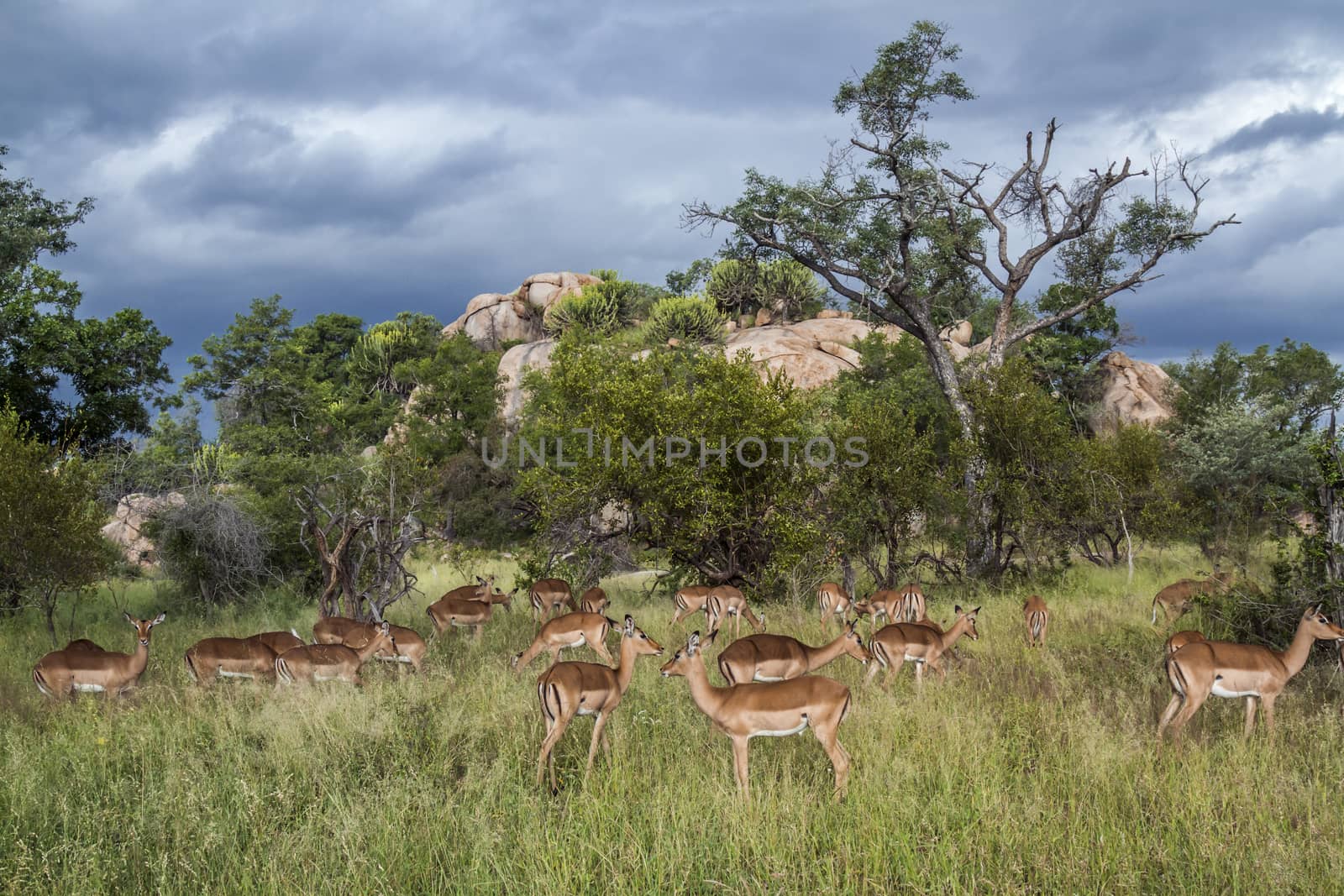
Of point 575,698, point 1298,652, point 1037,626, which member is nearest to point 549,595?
point 1037,626

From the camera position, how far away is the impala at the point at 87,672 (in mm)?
9828

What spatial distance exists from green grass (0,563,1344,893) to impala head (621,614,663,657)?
23.8 inches

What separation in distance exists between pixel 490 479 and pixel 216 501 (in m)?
16.2

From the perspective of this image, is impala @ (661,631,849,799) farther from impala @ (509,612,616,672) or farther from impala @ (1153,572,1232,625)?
impala @ (1153,572,1232,625)

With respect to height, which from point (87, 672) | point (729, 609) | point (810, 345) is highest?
point (810, 345)

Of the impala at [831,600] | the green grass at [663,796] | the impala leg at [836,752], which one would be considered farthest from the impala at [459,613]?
the impala leg at [836,752]

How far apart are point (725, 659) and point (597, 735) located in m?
1.89

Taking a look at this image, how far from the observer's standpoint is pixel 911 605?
12688 millimetres

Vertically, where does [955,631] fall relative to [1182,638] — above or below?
below

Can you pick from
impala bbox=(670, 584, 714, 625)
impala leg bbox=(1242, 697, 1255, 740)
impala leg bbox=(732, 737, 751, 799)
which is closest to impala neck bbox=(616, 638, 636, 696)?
impala leg bbox=(732, 737, 751, 799)

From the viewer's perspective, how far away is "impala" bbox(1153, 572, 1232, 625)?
12.8m

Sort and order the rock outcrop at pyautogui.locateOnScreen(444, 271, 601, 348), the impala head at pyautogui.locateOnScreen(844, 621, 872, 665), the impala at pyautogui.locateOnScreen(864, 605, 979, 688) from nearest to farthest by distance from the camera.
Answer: the impala head at pyautogui.locateOnScreen(844, 621, 872, 665)
the impala at pyautogui.locateOnScreen(864, 605, 979, 688)
the rock outcrop at pyautogui.locateOnScreen(444, 271, 601, 348)

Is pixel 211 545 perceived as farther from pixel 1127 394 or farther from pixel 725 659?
pixel 1127 394

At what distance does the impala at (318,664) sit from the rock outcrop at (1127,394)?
110 feet
